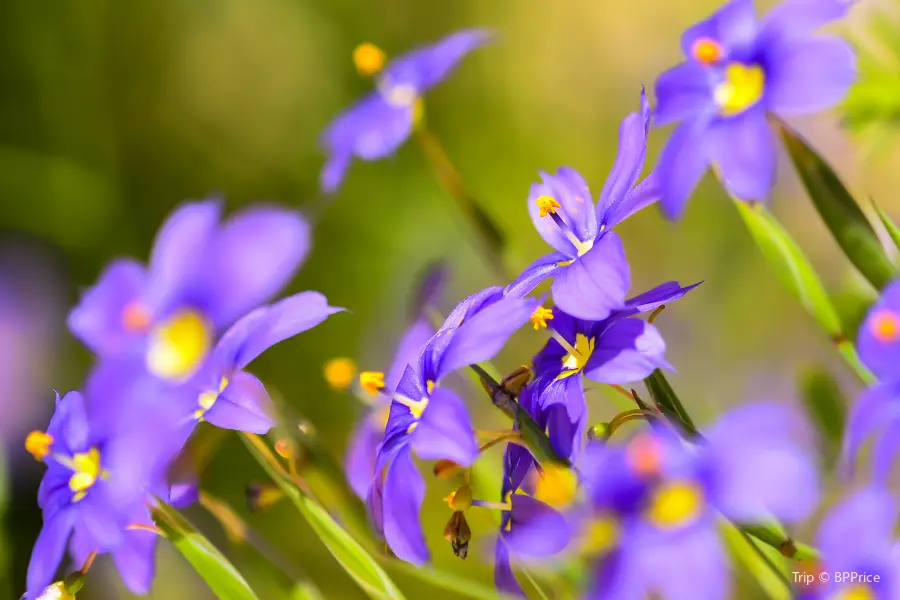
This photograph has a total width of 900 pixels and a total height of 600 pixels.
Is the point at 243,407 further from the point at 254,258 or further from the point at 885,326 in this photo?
the point at 885,326

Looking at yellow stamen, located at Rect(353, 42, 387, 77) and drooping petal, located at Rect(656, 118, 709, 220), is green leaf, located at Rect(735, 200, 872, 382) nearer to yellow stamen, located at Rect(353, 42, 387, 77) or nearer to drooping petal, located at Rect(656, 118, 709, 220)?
drooping petal, located at Rect(656, 118, 709, 220)

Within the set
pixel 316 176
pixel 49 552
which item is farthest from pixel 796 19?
pixel 316 176

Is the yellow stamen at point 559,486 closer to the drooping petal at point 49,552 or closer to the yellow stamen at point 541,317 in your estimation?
the yellow stamen at point 541,317

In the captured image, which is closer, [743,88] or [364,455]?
[743,88]

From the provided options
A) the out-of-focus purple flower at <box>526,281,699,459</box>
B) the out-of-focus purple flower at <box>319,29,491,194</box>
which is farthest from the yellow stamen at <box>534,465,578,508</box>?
the out-of-focus purple flower at <box>319,29,491,194</box>

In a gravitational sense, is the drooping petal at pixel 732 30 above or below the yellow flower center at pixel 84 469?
below

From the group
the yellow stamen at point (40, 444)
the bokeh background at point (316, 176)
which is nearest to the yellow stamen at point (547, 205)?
the yellow stamen at point (40, 444)
